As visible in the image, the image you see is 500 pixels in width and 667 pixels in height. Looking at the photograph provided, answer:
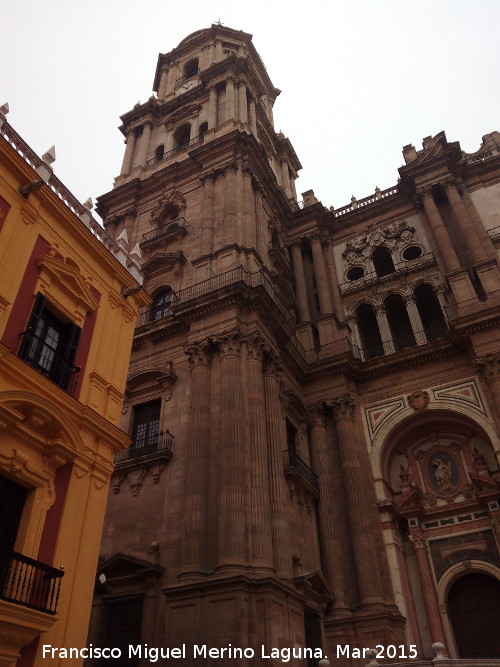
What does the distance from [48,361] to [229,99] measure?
2512cm

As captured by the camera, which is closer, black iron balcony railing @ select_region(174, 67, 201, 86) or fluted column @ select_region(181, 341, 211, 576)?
fluted column @ select_region(181, 341, 211, 576)

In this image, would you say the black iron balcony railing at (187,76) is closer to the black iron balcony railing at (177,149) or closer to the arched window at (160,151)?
the arched window at (160,151)

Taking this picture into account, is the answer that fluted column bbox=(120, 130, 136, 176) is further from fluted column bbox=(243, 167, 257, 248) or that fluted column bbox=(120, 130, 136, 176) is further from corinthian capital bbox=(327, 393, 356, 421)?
corinthian capital bbox=(327, 393, 356, 421)

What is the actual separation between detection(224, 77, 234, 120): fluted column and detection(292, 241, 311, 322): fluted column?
8062mm

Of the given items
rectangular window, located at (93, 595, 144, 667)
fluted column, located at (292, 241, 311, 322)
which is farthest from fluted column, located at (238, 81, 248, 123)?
rectangular window, located at (93, 595, 144, 667)

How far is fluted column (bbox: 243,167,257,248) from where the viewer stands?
24.8 m

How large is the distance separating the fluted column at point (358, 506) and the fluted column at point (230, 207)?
8.43 meters

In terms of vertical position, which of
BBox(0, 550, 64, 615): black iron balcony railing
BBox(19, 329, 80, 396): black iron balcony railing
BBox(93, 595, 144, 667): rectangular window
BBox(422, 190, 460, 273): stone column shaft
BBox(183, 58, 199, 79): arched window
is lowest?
BBox(0, 550, 64, 615): black iron balcony railing

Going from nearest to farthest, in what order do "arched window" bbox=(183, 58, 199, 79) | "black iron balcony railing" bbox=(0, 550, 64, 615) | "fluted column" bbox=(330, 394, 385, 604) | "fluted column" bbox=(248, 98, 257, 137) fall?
1. "black iron balcony railing" bbox=(0, 550, 64, 615)
2. "fluted column" bbox=(330, 394, 385, 604)
3. "fluted column" bbox=(248, 98, 257, 137)
4. "arched window" bbox=(183, 58, 199, 79)

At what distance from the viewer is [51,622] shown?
373 inches

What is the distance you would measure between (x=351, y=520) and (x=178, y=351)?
29.8 ft

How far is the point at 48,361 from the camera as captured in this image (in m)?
12.1

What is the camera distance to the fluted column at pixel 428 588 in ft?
63.0

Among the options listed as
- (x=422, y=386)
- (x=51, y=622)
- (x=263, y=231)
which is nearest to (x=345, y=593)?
(x=422, y=386)
